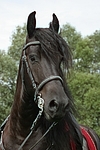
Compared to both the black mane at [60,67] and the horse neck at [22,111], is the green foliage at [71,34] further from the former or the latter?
the black mane at [60,67]

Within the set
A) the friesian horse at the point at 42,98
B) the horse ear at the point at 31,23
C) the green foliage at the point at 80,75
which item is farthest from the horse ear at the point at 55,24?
the green foliage at the point at 80,75

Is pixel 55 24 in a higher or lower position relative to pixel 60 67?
higher

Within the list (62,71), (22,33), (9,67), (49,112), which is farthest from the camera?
(22,33)

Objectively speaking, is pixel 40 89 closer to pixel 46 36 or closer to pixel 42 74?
pixel 42 74

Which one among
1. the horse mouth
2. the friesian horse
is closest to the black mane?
the friesian horse

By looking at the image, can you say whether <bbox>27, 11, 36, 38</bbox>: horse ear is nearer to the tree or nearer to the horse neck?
the horse neck

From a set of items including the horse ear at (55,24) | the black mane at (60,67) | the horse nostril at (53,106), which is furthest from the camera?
the horse ear at (55,24)

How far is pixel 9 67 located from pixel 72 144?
1223 inches

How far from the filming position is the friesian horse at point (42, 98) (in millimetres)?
5457

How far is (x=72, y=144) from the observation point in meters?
6.04

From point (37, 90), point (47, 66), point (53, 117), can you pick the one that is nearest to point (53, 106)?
point (53, 117)

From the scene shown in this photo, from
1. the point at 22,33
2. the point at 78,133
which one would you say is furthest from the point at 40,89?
the point at 22,33

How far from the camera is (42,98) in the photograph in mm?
5434

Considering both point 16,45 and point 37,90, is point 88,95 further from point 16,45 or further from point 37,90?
point 37,90
